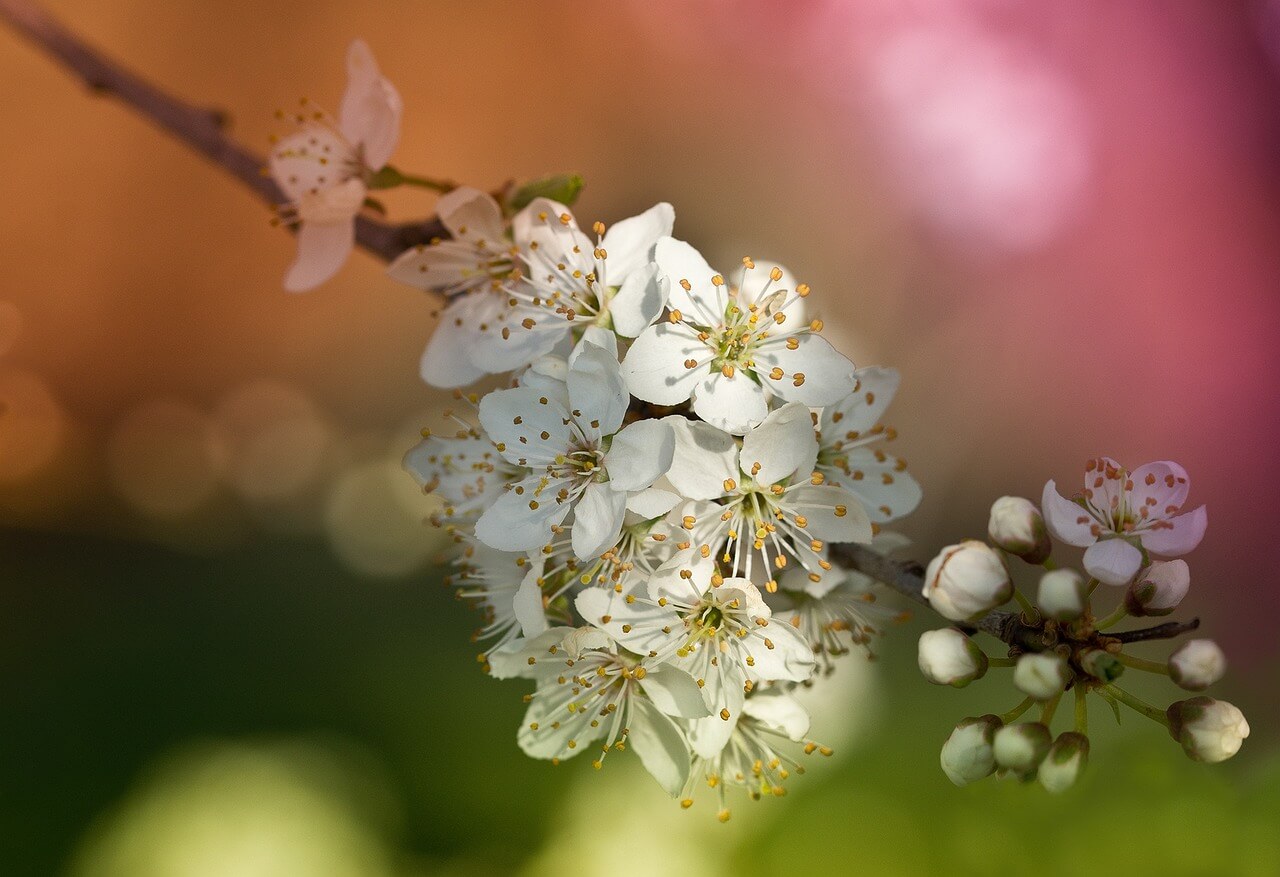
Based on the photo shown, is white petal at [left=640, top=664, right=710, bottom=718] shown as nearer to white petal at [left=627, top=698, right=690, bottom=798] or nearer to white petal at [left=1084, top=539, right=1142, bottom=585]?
white petal at [left=627, top=698, right=690, bottom=798]

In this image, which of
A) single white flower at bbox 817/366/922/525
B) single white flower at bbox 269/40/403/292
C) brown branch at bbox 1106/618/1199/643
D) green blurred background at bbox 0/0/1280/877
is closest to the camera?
brown branch at bbox 1106/618/1199/643

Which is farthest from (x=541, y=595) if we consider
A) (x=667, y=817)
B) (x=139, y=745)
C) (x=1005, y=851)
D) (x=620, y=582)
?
(x=139, y=745)

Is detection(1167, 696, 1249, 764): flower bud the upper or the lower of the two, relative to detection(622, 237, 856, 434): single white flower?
lower

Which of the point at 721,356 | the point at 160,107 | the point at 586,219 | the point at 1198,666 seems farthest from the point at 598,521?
the point at 586,219

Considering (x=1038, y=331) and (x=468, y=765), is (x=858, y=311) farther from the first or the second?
(x=468, y=765)

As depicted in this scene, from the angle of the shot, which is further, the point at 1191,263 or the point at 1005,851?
the point at 1191,263

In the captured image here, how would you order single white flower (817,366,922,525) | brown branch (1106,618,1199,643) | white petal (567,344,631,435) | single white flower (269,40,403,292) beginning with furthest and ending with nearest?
single white flower (269,40,403,292) < single white flower (817,366,922,525) < white petal (567,344,631,435) < brown branch (1106,618,1199,643)

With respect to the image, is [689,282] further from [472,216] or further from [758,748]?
[758,748]

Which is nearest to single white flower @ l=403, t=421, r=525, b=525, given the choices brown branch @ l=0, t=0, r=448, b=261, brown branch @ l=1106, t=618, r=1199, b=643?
brown branch @ l=0, t=0, r=448, b=261
